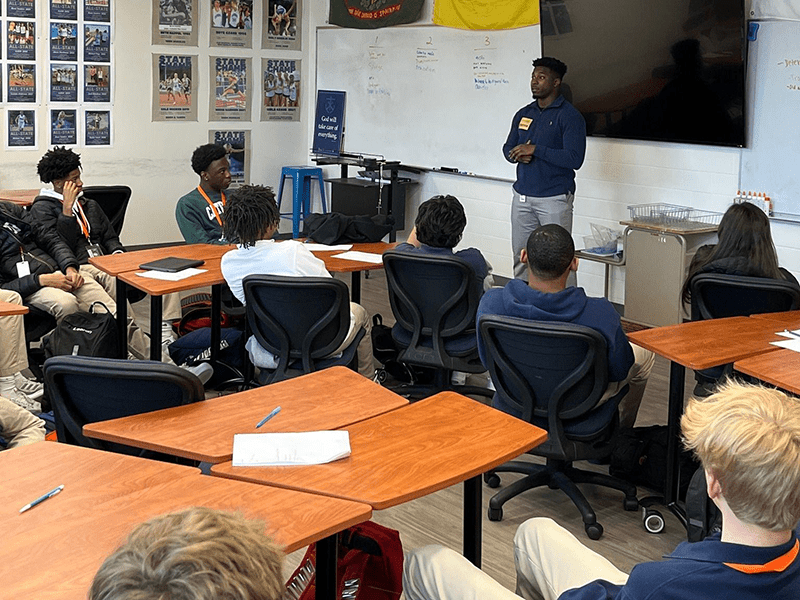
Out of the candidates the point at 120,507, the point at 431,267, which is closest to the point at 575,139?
the point at 431,267

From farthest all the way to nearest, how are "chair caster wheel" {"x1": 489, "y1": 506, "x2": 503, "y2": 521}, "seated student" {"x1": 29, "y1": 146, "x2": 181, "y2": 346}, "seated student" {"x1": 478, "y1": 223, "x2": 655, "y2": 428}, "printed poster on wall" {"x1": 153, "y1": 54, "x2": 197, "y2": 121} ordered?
"printed poster on wall" {"x1": 153, "y1": 54, "x2": 197, "y2": 121}
"seated student" {"x1": 29, "y1": 146, "x2": 181, "y2": 346}
"chair caster wheel" {"x1": 489, "y1": 506, "x2": 503, "y2": 521}
"seated student" {"x1": 478, "y1": 223, "x2": 655, "y2": 428}

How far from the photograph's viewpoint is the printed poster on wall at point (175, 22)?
8.65m

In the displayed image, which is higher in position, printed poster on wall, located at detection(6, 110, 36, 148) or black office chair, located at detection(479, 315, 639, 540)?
printed poster on wall, located at detection(6, 110, 36, 148)

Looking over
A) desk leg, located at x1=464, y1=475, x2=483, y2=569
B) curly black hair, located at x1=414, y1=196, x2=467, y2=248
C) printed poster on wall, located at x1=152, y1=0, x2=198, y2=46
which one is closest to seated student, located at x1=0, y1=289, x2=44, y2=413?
curly black hair, located at x1=414, y1=196, x2=467, y2=248

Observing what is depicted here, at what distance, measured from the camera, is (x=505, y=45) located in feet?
24.7

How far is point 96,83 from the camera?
8469 millimetres

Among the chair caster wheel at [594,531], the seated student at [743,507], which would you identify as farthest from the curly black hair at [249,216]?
the seated student at [743,507]

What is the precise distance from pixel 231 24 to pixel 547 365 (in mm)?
6650

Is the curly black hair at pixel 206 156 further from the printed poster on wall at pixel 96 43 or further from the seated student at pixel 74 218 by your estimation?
the printed poster on wall at pixel 96 43

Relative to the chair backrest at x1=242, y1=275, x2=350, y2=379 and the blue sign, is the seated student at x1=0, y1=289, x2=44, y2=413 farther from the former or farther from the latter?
the blue sign

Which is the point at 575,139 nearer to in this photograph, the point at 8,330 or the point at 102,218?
the point at 102,218

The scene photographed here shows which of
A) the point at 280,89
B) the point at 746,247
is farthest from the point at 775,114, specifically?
the point at 280,89

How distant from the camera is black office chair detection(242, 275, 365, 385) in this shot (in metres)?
3.99

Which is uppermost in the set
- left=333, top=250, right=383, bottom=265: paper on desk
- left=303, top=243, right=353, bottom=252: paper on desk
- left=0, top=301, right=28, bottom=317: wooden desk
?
left=303, top=243, right=353, bottom=252: paper on desk
